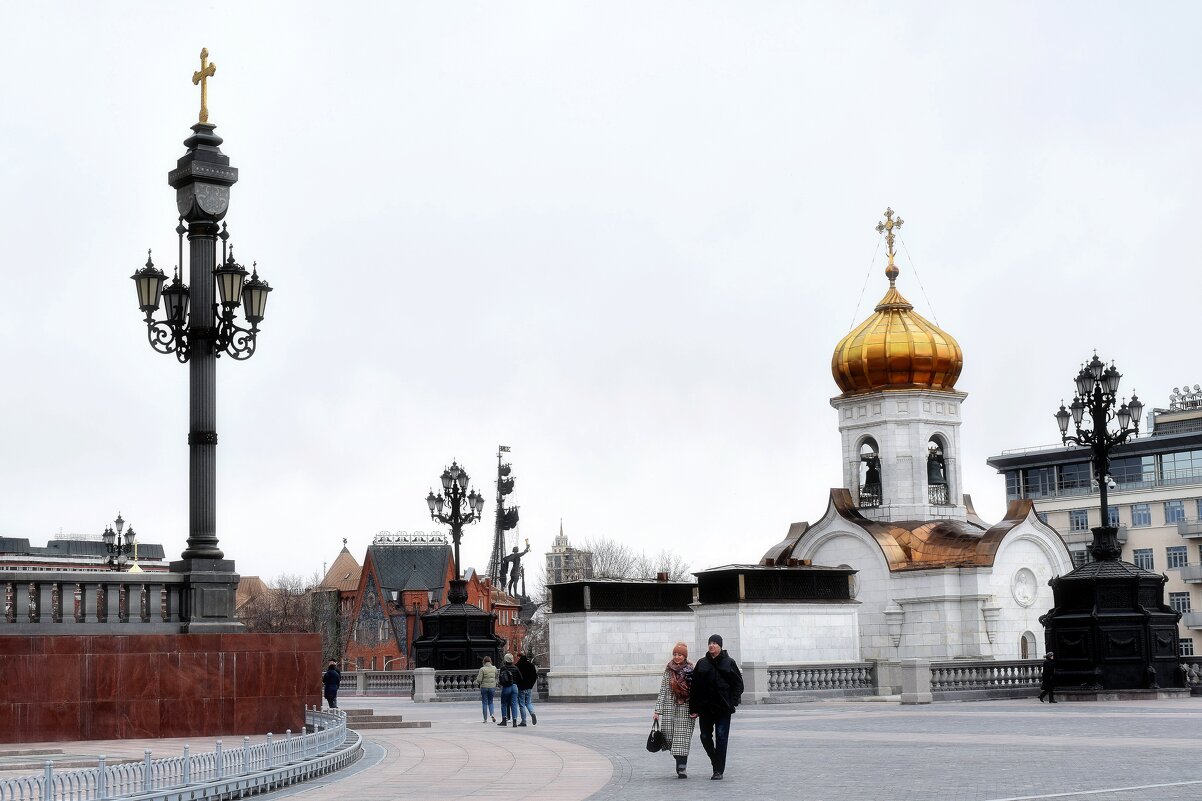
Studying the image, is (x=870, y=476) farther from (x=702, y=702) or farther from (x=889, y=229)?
(x=702, y=702)

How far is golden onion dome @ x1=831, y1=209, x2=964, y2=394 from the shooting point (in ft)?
173

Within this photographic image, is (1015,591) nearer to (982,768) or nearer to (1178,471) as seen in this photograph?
(982,768)

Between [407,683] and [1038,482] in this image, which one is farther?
[1038,482]

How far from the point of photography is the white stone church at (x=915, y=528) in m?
48.5

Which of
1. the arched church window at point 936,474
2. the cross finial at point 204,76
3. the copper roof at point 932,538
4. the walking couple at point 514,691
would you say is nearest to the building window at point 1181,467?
the arched church window at point 936,474

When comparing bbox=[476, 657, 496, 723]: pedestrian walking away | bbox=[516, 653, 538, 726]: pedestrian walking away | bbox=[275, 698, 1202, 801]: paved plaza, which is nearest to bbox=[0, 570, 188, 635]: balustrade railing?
bbox=[275, 698, 1202, 801]: paved plaza

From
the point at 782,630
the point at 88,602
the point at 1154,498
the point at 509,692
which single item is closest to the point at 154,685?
the point at 88,602

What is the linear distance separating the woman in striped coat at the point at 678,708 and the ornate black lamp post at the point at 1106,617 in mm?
17168

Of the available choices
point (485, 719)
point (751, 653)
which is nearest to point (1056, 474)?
point (751, 653)

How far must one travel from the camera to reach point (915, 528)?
166 ft

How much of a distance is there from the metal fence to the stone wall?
121 inches

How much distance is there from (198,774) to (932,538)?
126ft

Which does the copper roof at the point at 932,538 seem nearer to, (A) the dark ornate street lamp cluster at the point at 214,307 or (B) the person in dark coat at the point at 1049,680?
(B) the person in dark coat at the point at 1049,680

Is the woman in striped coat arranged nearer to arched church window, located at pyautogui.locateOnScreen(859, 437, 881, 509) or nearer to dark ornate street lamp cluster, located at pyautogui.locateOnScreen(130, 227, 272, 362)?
dark ornate street lamp cluster, located at pyautogui.locateOnScreen(130, 227, 272, 362)
